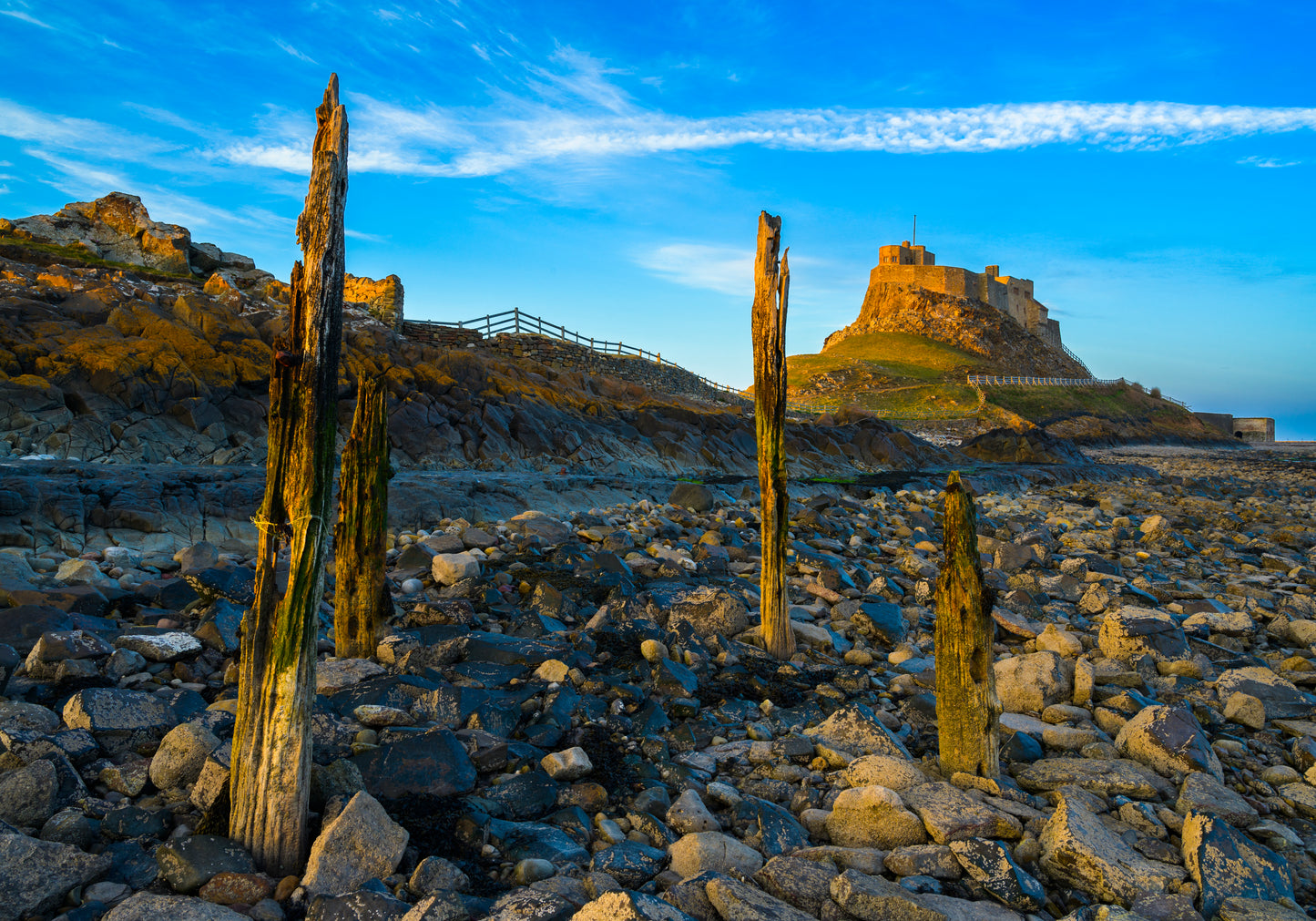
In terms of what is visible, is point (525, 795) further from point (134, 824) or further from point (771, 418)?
point (771, 418)

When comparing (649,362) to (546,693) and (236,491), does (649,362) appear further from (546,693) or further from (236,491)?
(546,693)

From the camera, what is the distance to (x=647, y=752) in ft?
16.5

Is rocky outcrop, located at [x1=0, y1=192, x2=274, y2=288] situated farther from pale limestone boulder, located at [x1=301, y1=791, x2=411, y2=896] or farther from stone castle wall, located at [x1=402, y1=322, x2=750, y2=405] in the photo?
pale limestone boulder, located at [x1=301, y1=791, x2=411, y2=896]

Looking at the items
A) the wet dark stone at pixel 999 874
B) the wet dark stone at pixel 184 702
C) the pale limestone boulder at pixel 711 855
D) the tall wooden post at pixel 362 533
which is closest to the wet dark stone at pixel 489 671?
the tall wooden post at pixel 362 533

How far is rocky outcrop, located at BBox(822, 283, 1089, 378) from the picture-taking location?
96.9 meters

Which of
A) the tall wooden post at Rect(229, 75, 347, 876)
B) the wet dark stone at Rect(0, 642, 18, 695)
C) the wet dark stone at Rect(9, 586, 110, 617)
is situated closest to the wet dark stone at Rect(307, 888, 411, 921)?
the tall wooden post at Rect(229, 75, 347, 876)

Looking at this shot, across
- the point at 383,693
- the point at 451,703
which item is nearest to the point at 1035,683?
the point at 451,703

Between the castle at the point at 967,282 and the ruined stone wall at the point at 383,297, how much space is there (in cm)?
8694

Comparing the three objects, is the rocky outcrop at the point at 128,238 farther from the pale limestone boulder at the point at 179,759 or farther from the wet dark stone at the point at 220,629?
the pale limestone boulder at the point at 179,759

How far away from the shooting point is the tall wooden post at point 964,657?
4.56 m

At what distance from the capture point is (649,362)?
44.3 m

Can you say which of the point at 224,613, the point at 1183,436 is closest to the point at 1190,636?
the point at 224,613

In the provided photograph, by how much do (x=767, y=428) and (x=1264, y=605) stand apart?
735 cm

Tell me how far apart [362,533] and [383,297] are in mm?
30171
